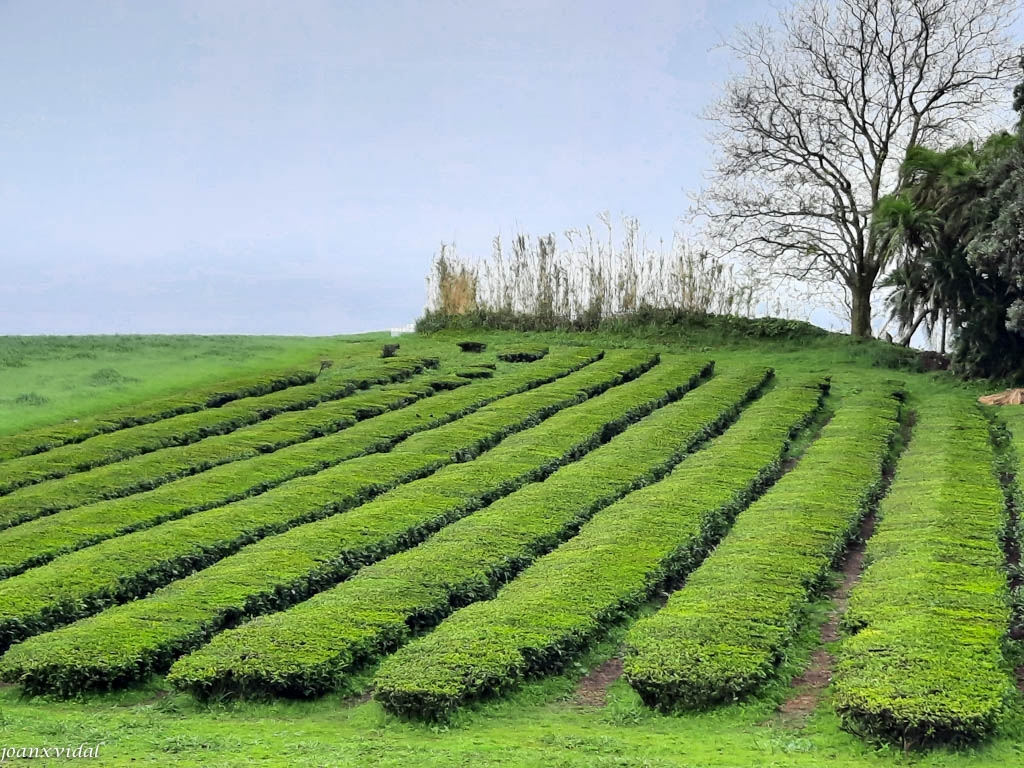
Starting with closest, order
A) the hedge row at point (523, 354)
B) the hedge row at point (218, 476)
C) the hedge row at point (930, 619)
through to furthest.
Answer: the hedge row at point (930, 619) < the hedge row at point (218, 476) < the hedge row at point (523, 354)

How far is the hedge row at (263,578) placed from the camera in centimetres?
1025

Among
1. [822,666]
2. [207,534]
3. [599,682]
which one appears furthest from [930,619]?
[207,534]

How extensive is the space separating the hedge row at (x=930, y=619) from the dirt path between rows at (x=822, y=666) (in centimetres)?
38

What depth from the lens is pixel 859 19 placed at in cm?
3484

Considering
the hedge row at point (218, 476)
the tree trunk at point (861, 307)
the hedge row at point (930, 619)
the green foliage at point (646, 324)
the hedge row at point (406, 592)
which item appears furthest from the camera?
the tree trunk at point (861, 307)

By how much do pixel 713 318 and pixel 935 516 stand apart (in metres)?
21.8

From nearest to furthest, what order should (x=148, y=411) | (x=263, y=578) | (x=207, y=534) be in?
1. (x=263, y=578)
2. (x=207, y=534)
3. (x=148, y=411)

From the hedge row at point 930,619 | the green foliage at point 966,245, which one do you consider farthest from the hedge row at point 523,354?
the hedge row at point 930,619

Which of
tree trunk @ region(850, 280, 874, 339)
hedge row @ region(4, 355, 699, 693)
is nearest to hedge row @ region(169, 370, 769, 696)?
hedge row @ region(4, 355, 699, 693)

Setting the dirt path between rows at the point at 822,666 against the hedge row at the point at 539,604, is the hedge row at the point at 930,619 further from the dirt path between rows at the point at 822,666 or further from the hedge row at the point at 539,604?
the hedge row at the point at 539,604

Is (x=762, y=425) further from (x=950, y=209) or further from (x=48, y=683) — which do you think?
(x=48, y=683)

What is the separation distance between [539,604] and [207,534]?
5.61 meters

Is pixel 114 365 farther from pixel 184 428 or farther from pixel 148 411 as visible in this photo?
pixel 184 428

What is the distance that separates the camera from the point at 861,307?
36.8 meters
